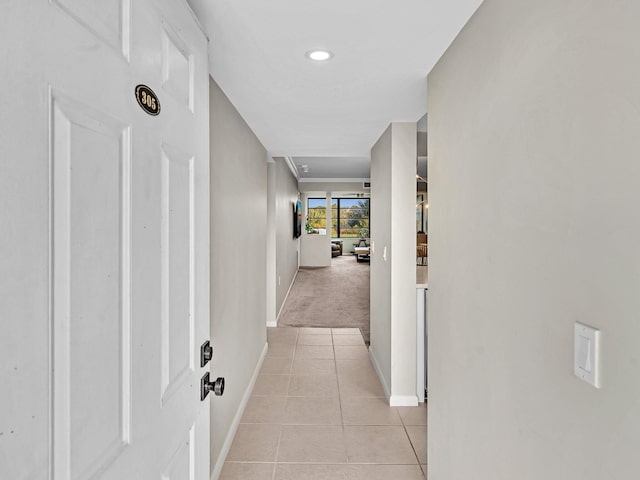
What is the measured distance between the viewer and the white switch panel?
32.5 inches

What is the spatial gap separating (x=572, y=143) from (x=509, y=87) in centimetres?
37

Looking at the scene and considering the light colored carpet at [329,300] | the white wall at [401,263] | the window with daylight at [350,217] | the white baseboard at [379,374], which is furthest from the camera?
the window with daylight at [350,217]

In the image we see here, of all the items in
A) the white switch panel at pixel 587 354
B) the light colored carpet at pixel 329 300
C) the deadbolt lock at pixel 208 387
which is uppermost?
the white switch panel at pixel 587 354

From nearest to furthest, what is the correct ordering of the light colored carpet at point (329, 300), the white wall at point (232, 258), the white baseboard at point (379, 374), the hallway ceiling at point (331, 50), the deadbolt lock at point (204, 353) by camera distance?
the deadbolt lock at point (204, 353)
the hallway ceiling at point (331, 50)
the white wall at point (232, 258)
the white baseboard at point (379, 374)
the light colored carpet at point (329, 300)

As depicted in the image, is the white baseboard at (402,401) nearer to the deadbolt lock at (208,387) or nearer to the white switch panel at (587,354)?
the deadbolt lock at (208,387)

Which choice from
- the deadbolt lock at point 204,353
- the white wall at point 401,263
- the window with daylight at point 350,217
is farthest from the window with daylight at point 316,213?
the deadbolt lock at point 204,353

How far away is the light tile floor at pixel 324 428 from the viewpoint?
232 cm

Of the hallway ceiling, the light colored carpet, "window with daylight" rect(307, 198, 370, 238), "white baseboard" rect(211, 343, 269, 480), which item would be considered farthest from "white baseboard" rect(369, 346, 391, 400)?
"window with daylight" rect(307, 198, 370, 238)

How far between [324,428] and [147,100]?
2516 mm

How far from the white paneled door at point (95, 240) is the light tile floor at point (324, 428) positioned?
1411 millimetres

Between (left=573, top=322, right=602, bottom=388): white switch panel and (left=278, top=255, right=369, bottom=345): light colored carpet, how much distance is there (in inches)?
156

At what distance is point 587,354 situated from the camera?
85 cm

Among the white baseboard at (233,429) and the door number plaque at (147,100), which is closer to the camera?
the door number plaque at (147,100)

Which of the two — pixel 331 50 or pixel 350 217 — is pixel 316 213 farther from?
pixel 331 50
